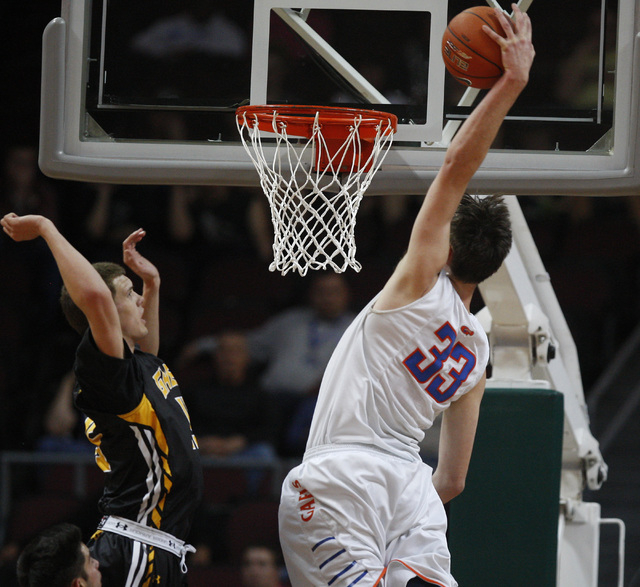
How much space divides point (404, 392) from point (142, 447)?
98 centimetres

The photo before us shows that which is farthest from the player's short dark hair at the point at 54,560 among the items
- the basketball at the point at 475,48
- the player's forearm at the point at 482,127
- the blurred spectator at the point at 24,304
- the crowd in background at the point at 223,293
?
the blurred spectator at the point at 24,304

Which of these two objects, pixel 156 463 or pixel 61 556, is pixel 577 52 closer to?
pixel 156 463

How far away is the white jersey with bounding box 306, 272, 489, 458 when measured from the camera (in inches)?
104

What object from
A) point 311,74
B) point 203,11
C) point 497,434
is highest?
point 203,11

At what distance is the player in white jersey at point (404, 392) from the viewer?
8.23 feet

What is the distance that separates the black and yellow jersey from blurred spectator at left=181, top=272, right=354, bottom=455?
12.4 feet

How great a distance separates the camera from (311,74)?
3420mm

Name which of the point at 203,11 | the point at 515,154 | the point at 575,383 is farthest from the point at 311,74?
the point at 575,383

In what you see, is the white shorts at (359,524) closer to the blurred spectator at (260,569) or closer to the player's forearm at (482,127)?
the player's forearm at (482,127)

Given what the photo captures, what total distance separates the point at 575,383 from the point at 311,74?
2.09m

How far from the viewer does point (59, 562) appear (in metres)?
3.03

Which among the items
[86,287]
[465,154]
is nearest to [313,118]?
[465,154]

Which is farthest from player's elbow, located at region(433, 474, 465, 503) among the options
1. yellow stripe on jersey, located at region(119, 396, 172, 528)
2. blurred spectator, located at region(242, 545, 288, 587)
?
blurred spectator, located at region(242, 545, 288, 587)

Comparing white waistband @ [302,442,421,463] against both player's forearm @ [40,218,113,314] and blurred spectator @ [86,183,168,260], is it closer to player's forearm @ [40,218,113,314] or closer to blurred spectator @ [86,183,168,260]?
player's forearm @ [40,218,113,314]
